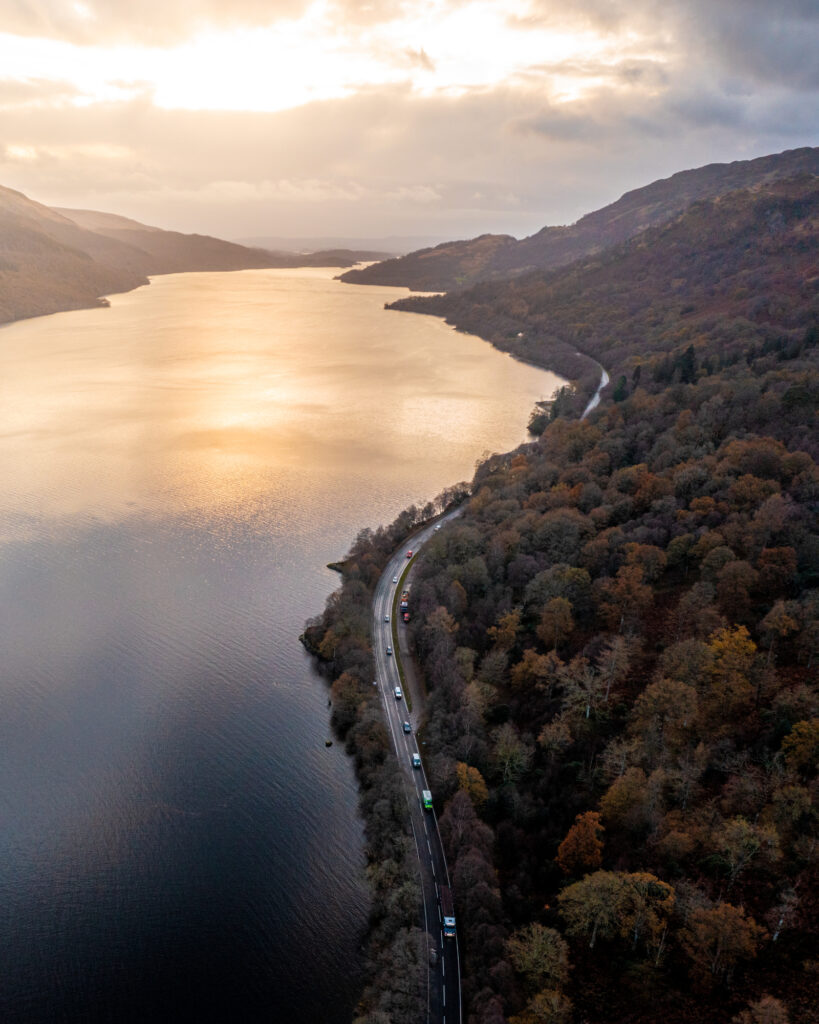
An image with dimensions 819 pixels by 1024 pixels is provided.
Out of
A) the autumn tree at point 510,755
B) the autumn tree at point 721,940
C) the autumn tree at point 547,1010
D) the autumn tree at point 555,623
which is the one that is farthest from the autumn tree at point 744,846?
the autumn tree at point 555,623

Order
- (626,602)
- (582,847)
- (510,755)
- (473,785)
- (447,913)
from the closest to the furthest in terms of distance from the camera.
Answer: (447,913)
(582,847)
(473,785)
(510,755)
(626,602)

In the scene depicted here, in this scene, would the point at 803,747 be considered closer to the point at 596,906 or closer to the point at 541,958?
the point at 596,906

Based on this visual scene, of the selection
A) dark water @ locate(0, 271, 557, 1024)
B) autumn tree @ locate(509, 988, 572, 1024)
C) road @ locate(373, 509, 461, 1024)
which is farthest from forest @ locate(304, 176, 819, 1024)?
dark water @ locate(0, 271, 557, 1024)

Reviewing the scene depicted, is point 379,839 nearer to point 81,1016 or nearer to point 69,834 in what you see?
point 81,1016

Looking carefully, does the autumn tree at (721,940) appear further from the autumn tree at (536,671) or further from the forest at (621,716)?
the autumn tree at (536,671)

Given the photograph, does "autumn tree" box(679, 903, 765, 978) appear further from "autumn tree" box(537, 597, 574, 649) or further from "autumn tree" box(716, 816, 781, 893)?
"autumn tree" box(537, 597, 574, 649)

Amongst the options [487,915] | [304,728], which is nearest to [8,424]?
[304,728]

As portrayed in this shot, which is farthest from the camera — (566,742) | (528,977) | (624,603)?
(624,603)

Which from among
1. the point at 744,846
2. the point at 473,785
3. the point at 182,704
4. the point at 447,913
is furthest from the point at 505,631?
the point at 182,704
